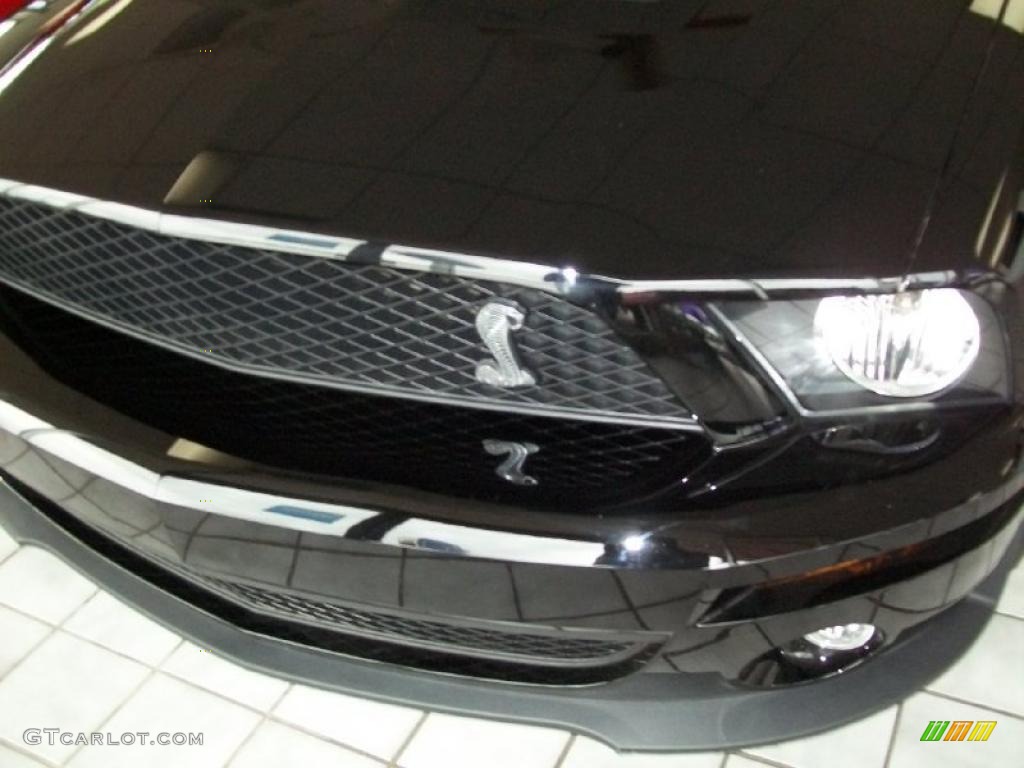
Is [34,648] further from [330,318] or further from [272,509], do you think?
[330,318]

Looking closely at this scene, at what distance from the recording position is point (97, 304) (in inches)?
54.1

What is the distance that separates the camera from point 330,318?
1.16 m

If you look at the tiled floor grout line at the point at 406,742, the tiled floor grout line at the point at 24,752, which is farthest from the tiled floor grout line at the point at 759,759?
the tiled floor grout line at the point at 24,752

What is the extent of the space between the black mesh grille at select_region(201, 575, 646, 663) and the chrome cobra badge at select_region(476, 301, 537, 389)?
31 centimetres

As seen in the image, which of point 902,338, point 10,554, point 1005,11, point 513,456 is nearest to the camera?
point 902,338

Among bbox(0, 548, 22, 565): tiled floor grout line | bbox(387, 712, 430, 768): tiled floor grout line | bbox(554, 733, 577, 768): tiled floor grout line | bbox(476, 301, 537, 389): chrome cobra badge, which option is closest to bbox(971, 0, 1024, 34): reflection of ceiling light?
bbox(476, 301, 537, 389): chrome cobra badge

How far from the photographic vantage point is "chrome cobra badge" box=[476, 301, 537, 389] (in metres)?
1.04

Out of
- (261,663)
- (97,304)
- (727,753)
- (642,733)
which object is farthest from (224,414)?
(727,753)

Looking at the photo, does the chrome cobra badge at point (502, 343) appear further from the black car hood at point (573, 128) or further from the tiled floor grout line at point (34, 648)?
the tiled floor grout line at point (34, 648)

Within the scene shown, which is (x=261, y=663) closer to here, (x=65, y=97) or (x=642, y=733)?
(x=642, y=733)

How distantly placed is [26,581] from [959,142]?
1764 mm

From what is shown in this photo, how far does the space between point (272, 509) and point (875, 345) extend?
69 cm
